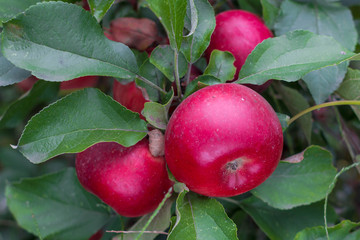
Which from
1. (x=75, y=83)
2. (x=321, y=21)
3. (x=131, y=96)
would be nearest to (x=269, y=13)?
(x=321, y=21)

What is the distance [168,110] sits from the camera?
699 mm

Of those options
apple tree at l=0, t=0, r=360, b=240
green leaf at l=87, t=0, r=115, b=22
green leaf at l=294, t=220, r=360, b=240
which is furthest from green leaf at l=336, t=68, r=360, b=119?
green leaf at l=87, t=0, r=115, b=22

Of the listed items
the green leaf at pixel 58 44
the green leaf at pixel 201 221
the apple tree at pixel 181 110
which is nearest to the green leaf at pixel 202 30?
the apple tree at pixel 181 110

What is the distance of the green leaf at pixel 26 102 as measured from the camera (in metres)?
0.85

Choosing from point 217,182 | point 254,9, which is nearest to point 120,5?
point 254,9

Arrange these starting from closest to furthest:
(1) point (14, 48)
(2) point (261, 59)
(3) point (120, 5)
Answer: (1) point (14, 48), (2) point (261, 59), (3) point (120, 5)

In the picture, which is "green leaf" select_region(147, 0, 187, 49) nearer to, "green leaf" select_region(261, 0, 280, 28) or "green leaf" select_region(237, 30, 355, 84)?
"green leaf" select_region(237, 30, 355, 84)

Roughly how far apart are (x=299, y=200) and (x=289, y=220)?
0.33 ft

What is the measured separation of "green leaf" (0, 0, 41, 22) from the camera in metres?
0.68

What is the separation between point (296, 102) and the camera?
0.86 meters

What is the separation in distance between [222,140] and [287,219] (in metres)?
0.37

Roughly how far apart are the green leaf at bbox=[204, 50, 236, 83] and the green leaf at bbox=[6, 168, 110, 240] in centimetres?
39

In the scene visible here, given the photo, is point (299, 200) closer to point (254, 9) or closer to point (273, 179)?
point (273, 179)

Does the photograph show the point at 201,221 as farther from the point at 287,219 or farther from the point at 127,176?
the point at 287,219
